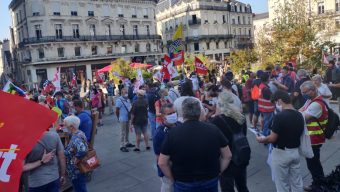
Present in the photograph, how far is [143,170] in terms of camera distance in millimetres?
7012

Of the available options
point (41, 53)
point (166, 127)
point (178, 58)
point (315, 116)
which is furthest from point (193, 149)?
point (41, 53)

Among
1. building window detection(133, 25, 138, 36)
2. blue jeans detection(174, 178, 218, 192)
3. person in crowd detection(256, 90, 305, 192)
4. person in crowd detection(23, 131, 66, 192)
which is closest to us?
blue jeans detection(174, 178, 218, 192)

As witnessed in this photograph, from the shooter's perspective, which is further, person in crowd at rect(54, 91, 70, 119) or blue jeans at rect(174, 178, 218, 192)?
person in crowd at rect(54, 91, 70, 119)

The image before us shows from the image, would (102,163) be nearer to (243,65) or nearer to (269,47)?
(269,47)

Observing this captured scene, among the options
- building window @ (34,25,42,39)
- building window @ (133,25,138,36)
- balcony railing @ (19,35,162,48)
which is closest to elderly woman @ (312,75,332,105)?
balcony railing @ (19,35,162,48)

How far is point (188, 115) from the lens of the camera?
338cm

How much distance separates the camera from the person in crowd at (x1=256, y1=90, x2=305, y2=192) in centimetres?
420

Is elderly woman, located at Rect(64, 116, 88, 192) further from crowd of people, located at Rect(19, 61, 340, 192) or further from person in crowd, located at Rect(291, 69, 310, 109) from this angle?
person in crowd, located at Rect(291, 69, 310, 109)

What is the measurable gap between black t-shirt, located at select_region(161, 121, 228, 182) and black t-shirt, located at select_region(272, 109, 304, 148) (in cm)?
111

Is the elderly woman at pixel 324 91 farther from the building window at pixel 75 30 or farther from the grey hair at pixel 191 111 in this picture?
the building window at pixel 75 30

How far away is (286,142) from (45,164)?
3.09 m

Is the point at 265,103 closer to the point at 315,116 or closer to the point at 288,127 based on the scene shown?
the point at 315,116

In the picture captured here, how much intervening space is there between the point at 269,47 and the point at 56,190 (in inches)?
712

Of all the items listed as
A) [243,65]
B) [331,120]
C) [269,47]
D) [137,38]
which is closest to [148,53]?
[137,38]
